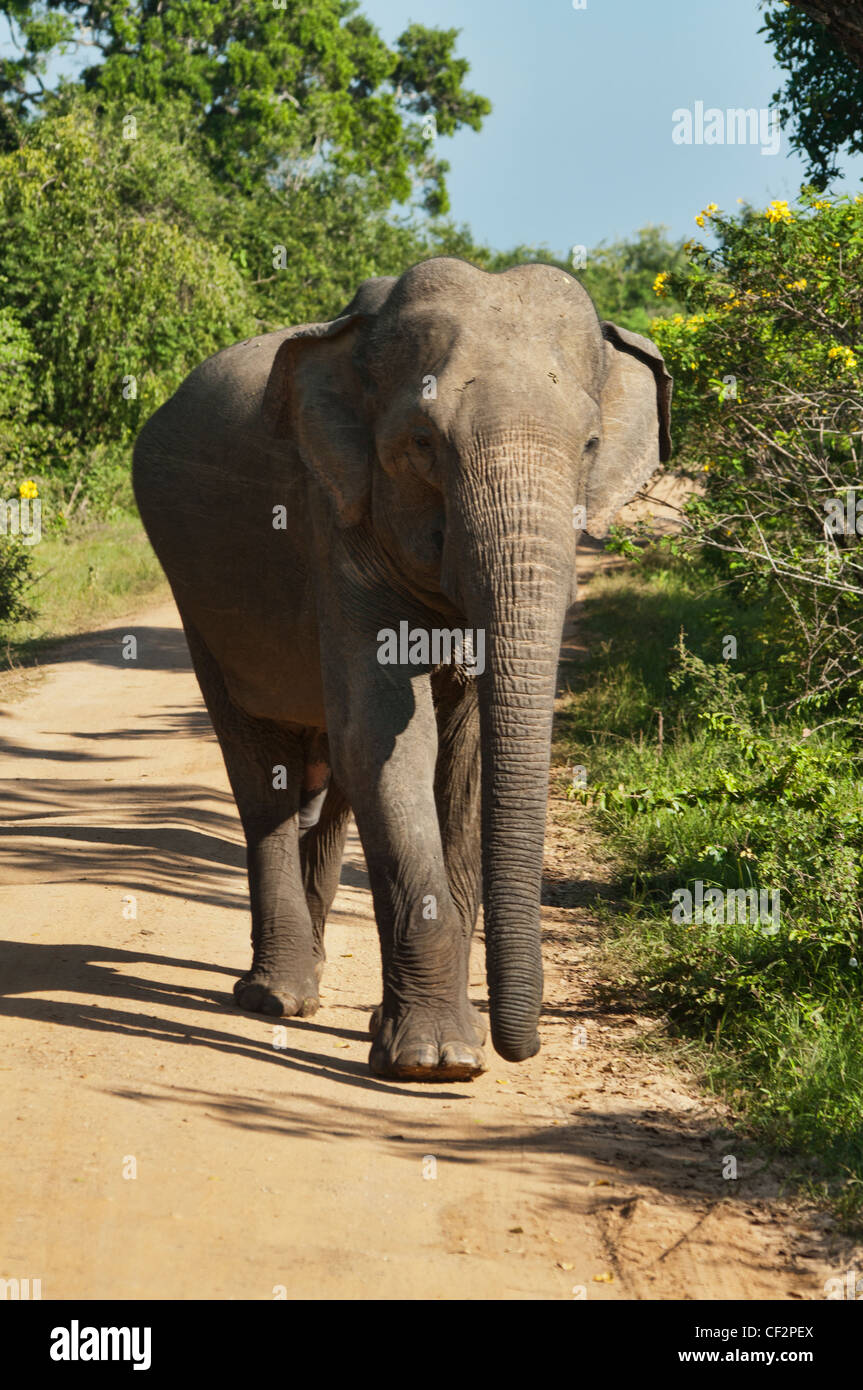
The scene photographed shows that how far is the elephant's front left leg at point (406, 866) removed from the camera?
4.83 meters

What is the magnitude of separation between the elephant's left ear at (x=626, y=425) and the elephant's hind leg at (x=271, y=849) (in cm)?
203

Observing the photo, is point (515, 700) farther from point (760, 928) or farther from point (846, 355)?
point (846, 355)

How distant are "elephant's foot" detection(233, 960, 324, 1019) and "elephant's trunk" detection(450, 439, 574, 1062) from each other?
1.70m

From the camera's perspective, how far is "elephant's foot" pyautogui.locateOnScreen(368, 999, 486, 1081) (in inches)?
193

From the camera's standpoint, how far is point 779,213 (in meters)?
10.3

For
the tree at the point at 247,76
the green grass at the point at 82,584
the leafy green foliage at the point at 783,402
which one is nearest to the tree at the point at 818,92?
the leafy green foliage at the point at 783,402

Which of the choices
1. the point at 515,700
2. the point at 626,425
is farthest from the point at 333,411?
the point at 515,700

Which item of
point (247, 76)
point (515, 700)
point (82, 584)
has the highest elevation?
point (247, 76)

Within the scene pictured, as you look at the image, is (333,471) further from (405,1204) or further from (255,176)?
(255,176)

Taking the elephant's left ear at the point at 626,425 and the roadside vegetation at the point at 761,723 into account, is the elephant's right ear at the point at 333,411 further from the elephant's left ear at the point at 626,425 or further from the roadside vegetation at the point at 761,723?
the roadside vegetation at the point at 761,723

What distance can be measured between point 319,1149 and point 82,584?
17.7m

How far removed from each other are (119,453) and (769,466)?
13859 millimetres

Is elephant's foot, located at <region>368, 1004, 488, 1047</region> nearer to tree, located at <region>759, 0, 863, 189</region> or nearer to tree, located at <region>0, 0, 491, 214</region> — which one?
tree, located at <region>759, 0, 863, 189</region>

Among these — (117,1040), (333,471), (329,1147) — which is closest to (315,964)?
(117,1040)
